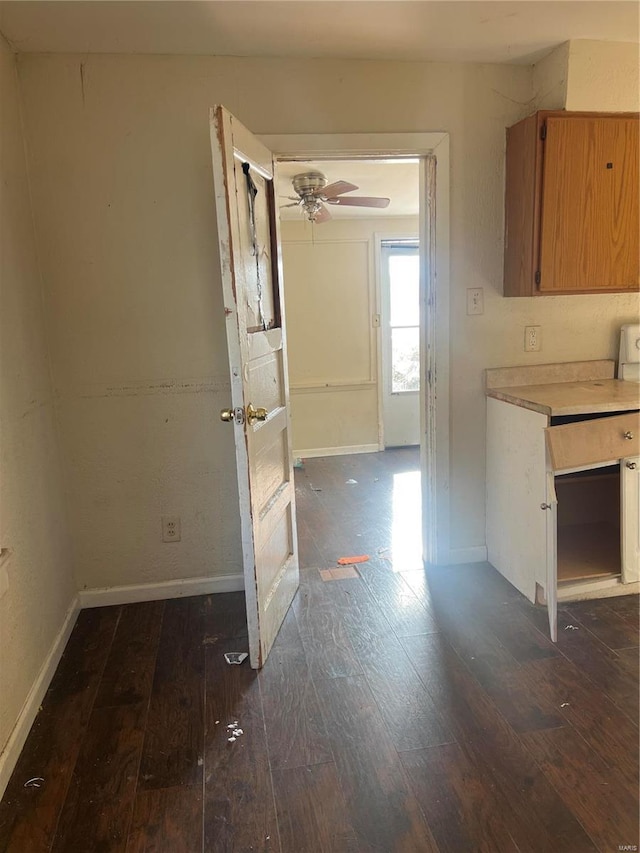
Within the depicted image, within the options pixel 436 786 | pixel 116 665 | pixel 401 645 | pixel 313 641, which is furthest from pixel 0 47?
pixel 436 786

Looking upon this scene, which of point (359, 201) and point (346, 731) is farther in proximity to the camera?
point (359, 201)

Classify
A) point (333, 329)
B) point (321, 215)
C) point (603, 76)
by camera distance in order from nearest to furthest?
point (603, 76) < point (321, 215) < point (333, 329)

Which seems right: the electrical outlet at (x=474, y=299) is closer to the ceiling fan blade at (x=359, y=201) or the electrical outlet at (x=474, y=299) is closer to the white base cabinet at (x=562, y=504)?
the white base cabinet at (x=562, y=504)

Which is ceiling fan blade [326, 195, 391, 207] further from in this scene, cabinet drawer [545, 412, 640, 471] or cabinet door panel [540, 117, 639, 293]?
cabinet drawer [545, 412, 640, 471]

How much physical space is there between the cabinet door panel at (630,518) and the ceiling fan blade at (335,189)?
6.80ft

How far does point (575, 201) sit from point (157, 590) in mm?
2535

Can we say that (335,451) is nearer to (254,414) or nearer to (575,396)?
(575,396)

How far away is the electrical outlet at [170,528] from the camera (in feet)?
8.45

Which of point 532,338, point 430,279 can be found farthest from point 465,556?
point 430,279

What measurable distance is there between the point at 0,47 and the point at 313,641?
2.51 metres

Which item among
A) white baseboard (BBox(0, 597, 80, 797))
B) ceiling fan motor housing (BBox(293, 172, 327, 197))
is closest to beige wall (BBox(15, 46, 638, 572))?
white baseboard (BBox(0, 597, 80, 797))

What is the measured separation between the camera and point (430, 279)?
2584 mm

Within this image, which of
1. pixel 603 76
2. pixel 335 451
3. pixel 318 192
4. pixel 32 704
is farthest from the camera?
pixel 335 451

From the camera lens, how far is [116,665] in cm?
214
